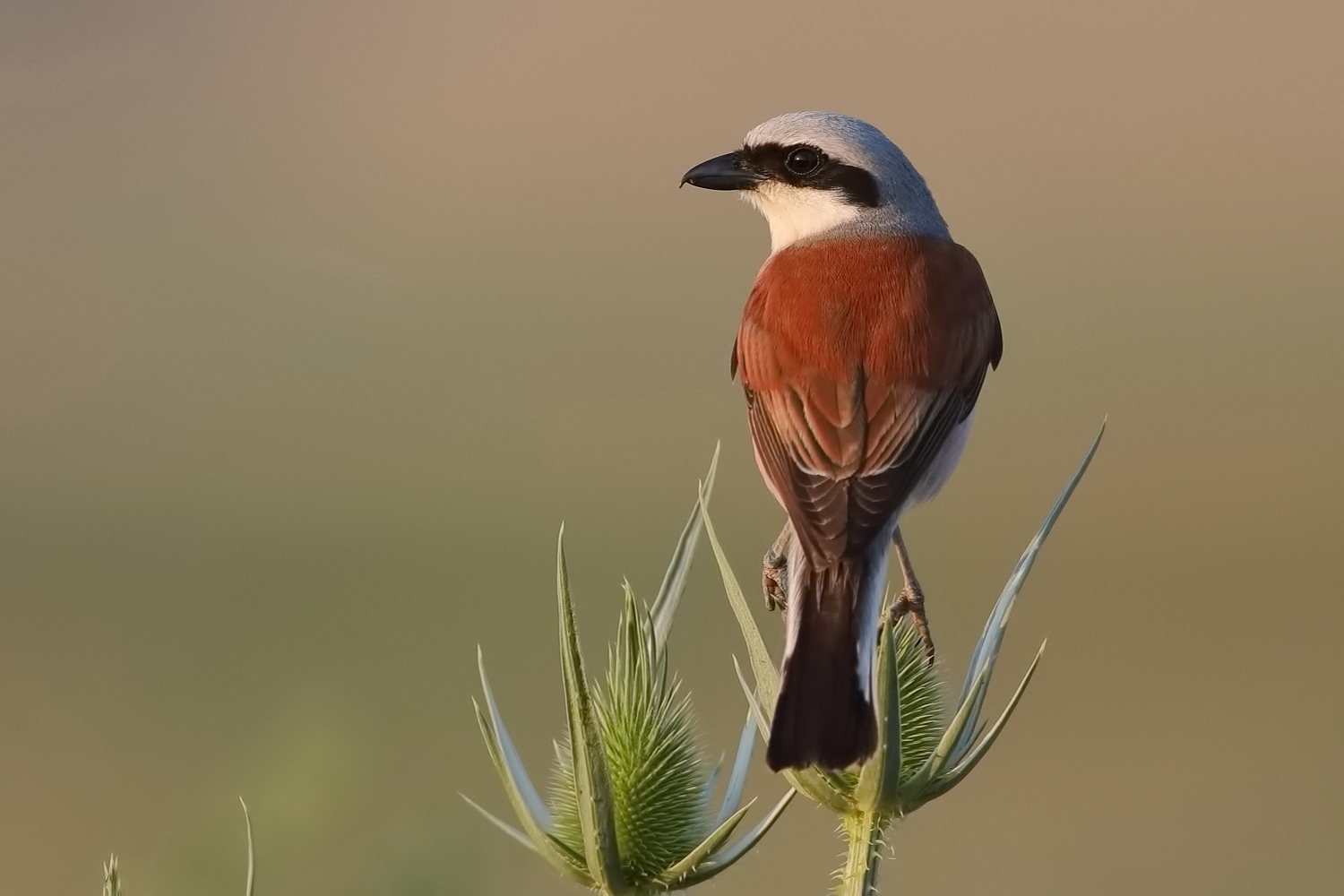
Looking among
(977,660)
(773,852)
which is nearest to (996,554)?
(773,852)

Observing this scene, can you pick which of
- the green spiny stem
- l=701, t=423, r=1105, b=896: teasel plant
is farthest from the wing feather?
the green spiny stem

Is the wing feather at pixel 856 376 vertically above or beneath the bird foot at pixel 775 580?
above

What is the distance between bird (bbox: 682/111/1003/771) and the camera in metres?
2.68

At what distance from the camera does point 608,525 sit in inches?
637

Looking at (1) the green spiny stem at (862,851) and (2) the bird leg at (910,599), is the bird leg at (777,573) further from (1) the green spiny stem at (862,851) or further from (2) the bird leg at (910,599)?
(1) the green spiny stem at (862,851)

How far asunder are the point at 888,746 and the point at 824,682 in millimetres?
267

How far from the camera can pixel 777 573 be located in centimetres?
332

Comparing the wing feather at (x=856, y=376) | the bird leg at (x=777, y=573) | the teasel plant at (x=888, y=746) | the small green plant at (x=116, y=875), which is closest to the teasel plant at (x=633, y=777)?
the teasel plant at (x=888, y=746)

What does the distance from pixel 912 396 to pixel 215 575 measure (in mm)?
12549

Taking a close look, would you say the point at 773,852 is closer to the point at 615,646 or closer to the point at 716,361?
the point at 615,646

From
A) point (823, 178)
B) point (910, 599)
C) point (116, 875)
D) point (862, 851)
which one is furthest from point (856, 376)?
point (116, 875)

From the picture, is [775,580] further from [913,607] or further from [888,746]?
[888,746]

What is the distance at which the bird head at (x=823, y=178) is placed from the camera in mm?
3818

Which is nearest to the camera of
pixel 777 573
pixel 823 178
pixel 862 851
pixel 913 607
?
pixel 862 851
